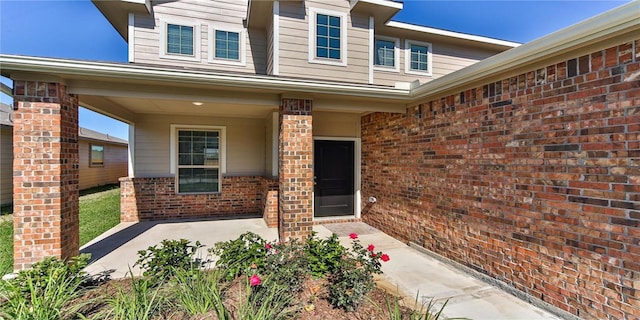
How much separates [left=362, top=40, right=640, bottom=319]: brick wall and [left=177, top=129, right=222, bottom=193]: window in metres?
5.45

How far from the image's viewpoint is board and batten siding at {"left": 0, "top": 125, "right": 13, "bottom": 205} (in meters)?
8.36

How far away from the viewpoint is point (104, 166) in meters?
14.9

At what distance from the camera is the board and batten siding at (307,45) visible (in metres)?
6.07

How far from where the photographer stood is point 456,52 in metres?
8.29

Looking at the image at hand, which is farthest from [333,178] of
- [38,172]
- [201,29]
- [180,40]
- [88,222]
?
[88,222]

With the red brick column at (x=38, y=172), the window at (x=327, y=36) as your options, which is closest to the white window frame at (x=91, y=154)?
the red brick column at (x=38, y=172)

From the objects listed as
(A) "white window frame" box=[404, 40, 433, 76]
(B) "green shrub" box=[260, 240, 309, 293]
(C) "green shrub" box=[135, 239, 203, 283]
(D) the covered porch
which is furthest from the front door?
(C) "green shrub" box=[135, 239, 203, 283]

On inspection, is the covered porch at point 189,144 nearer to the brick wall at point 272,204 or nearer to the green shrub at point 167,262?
the brick wall at point 272,204

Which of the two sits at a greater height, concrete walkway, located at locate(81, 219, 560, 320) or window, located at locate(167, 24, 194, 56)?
window, located at locate(167, 24, 194, 56)

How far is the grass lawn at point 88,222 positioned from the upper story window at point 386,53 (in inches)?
306

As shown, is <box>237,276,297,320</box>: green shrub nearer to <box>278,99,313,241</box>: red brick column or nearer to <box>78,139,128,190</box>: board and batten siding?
<box>278,99,313,241</box>: red brick column

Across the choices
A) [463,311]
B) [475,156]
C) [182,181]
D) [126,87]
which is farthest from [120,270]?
[475,156]

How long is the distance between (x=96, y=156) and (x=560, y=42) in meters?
18.4

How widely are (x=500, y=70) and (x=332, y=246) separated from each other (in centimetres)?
298
